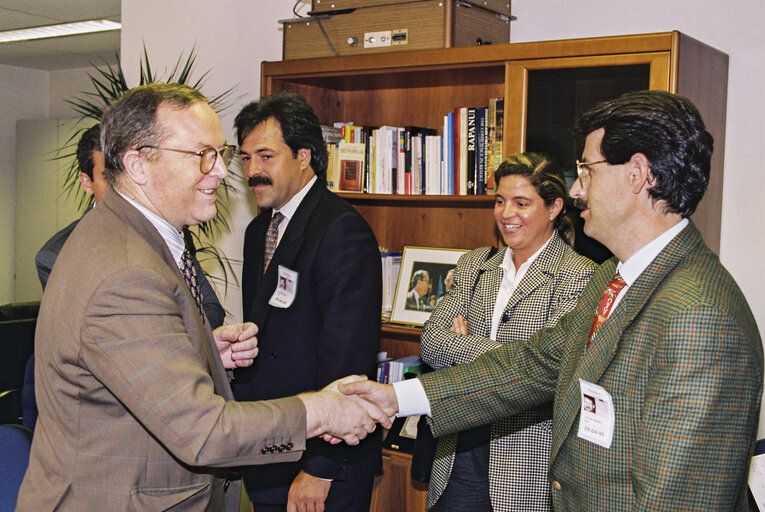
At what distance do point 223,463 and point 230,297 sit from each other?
278cm

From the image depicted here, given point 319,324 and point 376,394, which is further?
point 319,324

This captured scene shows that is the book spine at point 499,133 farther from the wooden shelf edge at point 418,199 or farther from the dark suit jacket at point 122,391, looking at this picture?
the dark suit jacket at point 122,391

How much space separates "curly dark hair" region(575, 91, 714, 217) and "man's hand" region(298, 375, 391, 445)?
3.09 feet

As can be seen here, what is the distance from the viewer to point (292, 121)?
2896 mm

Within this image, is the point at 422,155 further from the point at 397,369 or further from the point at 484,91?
the point at 397,369

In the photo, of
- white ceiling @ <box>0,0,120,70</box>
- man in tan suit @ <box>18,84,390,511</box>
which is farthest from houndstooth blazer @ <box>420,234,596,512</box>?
white ceiling @ <box>0,0,120,70</box>

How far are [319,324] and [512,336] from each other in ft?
2.30

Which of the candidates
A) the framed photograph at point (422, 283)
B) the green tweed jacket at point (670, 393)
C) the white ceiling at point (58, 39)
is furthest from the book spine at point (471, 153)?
the white ceiling at point (58, 39)

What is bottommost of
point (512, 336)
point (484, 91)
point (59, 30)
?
point (512, 336)

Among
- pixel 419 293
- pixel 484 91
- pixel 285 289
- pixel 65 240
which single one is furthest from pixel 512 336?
pixel 65 240

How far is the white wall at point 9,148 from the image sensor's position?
29.1 feet

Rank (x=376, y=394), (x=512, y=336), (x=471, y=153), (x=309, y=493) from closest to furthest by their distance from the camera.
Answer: (x=376, y=394), (x=309, y=493), (x=512, y=336), (x=471, y=153)

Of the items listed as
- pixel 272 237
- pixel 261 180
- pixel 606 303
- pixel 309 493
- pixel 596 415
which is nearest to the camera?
pixel 596 415

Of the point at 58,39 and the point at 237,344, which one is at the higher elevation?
the point at 58,39
